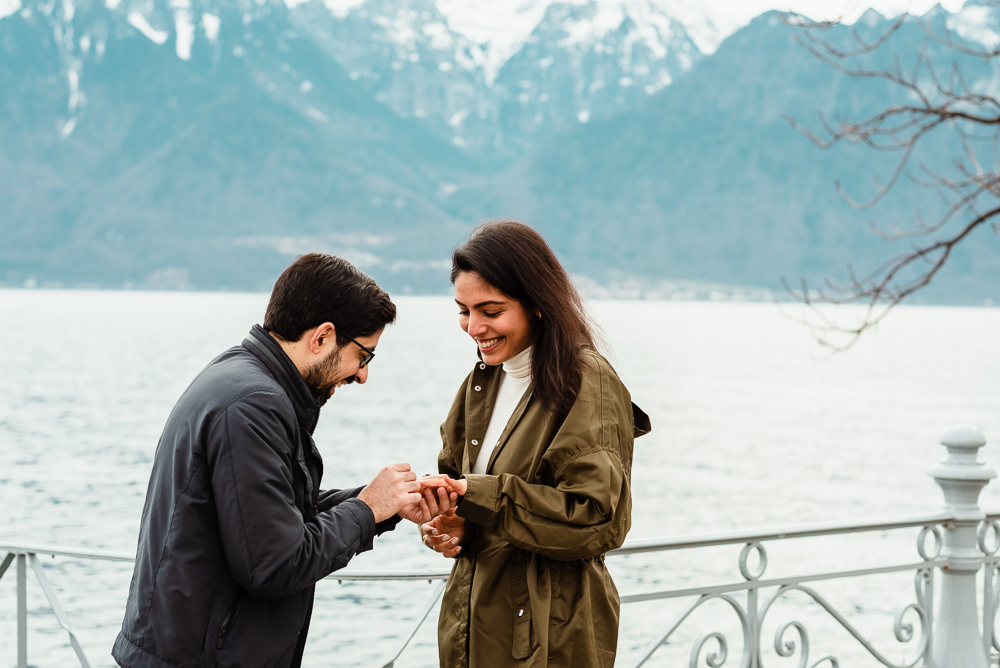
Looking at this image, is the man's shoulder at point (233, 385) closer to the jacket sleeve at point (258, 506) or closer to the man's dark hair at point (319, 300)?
the jacket sleeve at point (258, 506)

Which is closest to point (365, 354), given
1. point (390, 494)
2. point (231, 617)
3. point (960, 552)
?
point (390, 494)

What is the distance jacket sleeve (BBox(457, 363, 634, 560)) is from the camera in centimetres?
228

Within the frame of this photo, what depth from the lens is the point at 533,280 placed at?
2514mm

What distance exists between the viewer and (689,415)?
5597 centimetres

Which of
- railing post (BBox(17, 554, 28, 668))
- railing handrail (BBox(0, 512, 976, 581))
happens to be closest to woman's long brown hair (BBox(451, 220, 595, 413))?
railing handrail (BBox(0, 512, 976, 581))

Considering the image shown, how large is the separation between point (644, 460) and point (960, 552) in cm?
4039

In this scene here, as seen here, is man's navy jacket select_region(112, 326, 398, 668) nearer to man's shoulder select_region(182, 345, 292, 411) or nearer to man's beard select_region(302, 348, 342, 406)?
man's shoulder select_region(182, 345, 292, 411)

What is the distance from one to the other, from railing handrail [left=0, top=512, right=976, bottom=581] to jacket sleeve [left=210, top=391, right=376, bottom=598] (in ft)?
2.81

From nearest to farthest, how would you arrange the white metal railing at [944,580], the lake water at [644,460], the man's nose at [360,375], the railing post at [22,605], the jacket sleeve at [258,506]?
the jacket sleeve at [258,506] → the man's nose at [360,375] → the railing post at [22,605] → the white metal railing at [944,580] → the lake water at [644,460]

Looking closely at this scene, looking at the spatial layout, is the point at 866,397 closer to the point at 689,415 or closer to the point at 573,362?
the point at 689,415

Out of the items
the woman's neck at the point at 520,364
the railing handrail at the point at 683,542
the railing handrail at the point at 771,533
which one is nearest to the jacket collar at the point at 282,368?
the woman's neck at the point at 520,364

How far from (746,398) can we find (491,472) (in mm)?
64431

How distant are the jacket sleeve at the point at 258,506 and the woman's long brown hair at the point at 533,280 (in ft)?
2.27

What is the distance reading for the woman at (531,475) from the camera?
2.31m
